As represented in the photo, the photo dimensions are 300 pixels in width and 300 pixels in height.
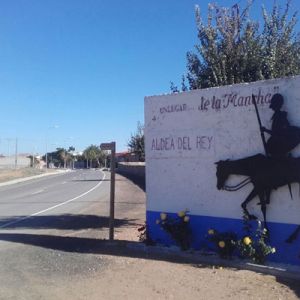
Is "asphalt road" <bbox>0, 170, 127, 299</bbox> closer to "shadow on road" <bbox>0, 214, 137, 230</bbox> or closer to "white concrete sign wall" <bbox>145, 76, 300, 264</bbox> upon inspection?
"shadow on road" <bbox>0, 214, 137, 230</bbox>

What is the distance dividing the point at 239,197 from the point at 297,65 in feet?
12.9

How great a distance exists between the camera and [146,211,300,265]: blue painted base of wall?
7879 mm

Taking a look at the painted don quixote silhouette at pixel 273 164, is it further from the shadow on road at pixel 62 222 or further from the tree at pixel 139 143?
the tree at pixel 139 143

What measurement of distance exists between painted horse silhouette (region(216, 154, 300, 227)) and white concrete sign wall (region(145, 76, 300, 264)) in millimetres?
85

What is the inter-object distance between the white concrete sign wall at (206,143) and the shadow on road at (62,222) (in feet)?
15.7

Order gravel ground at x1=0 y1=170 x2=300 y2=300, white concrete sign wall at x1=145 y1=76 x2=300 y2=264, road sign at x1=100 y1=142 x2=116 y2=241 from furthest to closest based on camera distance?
1. road sign at x1=100 y1=142 x2=116 y2=241
2. white concrete sign wall at x1=145 y1=76 x2=300 y2=264
3. gravel ground at x1=0 y1=170 x2=300 y2=300

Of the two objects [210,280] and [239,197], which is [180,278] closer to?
[210,280]

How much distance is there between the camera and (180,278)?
24.8ft

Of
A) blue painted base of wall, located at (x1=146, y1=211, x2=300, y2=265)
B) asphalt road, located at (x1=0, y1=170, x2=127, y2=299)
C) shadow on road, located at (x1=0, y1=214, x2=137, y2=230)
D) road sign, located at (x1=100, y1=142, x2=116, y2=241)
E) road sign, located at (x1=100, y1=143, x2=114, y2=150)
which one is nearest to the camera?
asphalt road, located at (x1=0, y1=170, x2=127, y2=299)

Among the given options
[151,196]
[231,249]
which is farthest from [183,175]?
[231,249]

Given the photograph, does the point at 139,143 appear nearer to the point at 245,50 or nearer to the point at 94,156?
the point at 245,50

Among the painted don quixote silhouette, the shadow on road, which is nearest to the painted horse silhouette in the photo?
the painted don quixote silhouette

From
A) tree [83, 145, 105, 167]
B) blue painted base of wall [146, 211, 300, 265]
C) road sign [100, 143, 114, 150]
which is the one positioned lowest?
blue painted base of wall [146, 211, 300, 265]

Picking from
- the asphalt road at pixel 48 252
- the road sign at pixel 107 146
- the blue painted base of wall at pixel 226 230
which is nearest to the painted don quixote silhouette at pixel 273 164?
the blue painted base of wall at pixel 226 230
